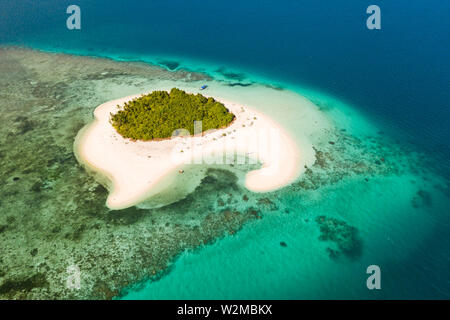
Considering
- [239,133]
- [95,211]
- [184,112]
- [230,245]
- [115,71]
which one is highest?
[115,71]

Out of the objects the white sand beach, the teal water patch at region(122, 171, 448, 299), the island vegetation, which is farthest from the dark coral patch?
the island vegetation

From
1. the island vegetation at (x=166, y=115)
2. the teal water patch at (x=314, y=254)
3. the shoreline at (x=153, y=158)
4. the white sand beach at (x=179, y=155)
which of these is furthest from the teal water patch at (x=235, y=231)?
the island vegetation at (x=166, y=115)

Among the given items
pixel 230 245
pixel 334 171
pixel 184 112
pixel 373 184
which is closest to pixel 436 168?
pixel 373 184

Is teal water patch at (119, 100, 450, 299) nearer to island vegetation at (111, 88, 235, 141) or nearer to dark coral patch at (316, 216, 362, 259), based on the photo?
dark coral patch at (316, 216, 362, 259)

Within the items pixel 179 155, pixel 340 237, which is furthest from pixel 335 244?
pixel 179 155

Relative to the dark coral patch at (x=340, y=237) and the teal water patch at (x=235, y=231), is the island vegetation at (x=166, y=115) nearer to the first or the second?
the teal water patch at (x=235, y=231)

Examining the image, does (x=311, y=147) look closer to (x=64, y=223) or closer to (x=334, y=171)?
(x=334, y=171)
